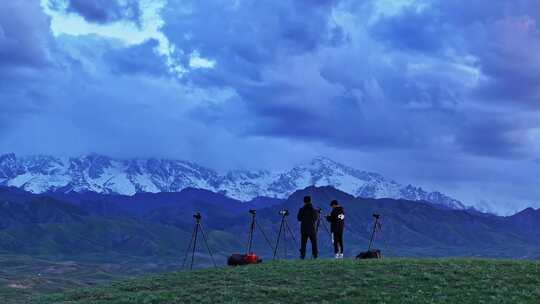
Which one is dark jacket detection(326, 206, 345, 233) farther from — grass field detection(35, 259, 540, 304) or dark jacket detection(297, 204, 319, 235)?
grass field detection(35, 259, 540, 304)

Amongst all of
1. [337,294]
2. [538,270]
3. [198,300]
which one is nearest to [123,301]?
[198,300]

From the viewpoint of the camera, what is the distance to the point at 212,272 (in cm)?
4231

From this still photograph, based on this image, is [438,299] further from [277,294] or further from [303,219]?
[303,219]

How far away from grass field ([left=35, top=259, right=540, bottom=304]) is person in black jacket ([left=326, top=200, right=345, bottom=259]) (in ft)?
16.3

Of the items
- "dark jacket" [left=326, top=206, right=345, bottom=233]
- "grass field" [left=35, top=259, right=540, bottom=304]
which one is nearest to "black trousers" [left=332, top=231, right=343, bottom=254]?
"dark jacket" [left=326, top=206, right=345, bottom=233]

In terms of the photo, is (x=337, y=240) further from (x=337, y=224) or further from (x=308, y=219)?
(x=308, y=219)

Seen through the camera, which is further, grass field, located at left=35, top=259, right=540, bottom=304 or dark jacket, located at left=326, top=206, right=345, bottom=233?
dark jacket, located at left=326, top=206, right=345, bottom=233

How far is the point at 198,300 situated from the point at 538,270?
1712cm

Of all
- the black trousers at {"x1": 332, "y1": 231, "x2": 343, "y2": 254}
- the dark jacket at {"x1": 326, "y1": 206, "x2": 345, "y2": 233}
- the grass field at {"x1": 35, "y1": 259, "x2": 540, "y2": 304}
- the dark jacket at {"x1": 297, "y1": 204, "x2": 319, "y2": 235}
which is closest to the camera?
the grass field at {"x1": 35, "y1": 259, "x2": 540, "y2": 304}

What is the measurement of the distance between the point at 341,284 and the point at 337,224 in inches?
513

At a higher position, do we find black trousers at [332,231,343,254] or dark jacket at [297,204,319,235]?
dark jacket at [297,204,319,235]

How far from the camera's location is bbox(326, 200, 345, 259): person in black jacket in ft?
156

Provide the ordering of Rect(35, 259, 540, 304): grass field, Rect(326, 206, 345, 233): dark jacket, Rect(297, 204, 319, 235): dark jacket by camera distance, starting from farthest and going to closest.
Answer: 1. Rect(326, 206, 345, 233): dark jacket
2. Rect(297, 204, 319, 235): dark jacket
3. Rect(35, 259, 540, 304): grass field

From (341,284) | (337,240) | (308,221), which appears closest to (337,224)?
(337,240)
